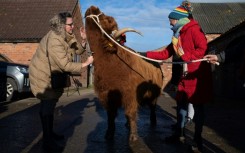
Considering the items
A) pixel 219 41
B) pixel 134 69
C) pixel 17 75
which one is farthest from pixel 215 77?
pixel 134 69

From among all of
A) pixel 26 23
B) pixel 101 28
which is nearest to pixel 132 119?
pixel 101 28

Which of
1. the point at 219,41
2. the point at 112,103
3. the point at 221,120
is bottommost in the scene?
the point at 221,120

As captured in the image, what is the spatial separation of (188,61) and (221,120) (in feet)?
15.6

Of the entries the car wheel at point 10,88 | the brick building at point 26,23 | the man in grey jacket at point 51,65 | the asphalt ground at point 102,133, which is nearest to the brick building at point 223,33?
the asphalt ground at point 102,133

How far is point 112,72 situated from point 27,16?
26425 mm

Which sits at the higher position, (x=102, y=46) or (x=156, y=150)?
(x=102, y=46)

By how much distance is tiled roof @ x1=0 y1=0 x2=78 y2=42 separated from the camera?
28.5m

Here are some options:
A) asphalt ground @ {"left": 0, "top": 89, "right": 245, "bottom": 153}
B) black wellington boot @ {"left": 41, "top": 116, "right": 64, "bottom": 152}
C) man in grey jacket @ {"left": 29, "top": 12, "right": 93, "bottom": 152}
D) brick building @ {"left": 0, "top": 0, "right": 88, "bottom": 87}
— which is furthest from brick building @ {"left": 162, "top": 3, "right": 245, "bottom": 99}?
brick building @ {"left": 0, "top": 0, "right": 88, "bottom": 87}

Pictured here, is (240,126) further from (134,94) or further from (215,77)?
(215,77)

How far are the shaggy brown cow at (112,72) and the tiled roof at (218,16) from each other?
2532cm

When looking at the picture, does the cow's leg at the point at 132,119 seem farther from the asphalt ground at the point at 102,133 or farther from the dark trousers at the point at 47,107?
the dark trousers at the point at 47,107

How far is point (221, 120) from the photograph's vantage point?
9695 mm

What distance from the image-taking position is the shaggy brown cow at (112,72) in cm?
619

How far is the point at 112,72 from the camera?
20.4ft
